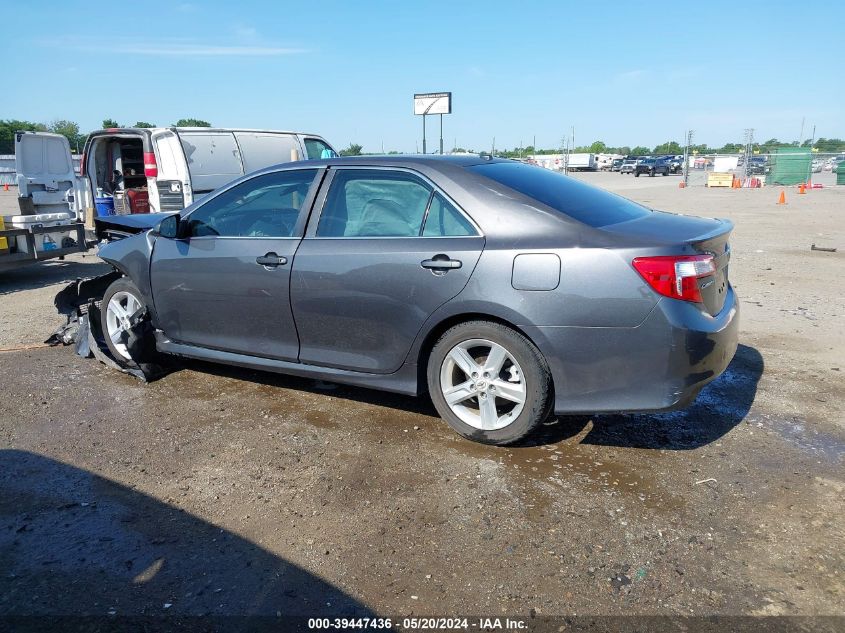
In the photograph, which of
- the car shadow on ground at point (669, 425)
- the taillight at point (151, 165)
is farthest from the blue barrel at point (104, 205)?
the car shadow on ground at point (669, 425)

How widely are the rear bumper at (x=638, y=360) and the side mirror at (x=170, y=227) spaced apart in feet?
8.89

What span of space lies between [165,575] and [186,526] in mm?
378

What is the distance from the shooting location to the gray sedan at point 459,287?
3400 mm

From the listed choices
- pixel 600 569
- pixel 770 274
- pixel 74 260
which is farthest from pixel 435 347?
pixel 74 260

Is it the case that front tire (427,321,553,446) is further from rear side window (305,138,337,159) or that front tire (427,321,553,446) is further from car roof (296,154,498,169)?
rear side window (305,138,337,159)

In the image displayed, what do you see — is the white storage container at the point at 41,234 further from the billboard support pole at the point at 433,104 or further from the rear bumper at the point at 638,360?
the billboard support pole at the point at 433,104

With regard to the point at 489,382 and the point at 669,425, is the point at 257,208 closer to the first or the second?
the point at 489,382

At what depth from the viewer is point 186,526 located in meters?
3.11

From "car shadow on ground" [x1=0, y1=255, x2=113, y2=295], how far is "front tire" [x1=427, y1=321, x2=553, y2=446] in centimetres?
699

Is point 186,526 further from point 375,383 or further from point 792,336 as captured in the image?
point 792,336

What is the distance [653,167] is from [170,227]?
1958 inches

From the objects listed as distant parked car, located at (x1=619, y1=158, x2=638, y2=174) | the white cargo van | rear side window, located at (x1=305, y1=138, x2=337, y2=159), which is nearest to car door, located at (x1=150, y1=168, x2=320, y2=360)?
the white cargo van

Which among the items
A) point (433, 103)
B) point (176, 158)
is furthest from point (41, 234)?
point (433, 103)

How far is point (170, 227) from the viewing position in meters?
4.77
